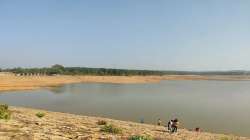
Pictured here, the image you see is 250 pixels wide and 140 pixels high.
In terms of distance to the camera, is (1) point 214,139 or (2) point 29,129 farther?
(1) point 214,139

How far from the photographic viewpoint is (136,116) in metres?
33.4

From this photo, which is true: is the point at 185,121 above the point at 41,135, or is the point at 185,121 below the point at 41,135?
below

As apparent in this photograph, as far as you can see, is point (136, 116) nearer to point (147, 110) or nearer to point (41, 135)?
point (147, 110)

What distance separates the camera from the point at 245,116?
35.0 meters

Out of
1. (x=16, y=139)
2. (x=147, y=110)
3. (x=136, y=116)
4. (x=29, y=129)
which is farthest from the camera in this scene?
(x=147, y=110)

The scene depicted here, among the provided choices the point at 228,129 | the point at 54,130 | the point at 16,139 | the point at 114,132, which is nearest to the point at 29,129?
the point at 54,130

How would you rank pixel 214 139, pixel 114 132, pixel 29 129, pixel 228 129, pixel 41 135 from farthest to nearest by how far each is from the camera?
pixel 228 129
pixel 214 139
pixel 114 132
pixel 29 129
pixel 41 135

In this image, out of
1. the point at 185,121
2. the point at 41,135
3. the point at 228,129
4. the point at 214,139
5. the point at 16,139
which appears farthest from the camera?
the point at 185,121

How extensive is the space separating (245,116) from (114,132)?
926 inches

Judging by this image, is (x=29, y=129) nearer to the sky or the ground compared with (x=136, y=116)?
nearer to the sky

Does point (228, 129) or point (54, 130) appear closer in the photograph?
point (54, 130)

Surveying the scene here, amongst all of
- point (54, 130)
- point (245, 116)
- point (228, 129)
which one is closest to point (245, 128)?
point (228, 129)

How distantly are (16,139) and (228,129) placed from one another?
20521 millimetres

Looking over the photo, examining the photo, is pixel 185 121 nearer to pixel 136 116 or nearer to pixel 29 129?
pixel 136 116
